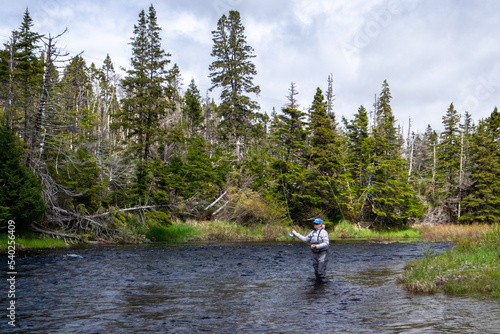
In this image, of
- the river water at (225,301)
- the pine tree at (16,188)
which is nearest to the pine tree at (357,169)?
the river water at (225,301)

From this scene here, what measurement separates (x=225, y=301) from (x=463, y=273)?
749 cm

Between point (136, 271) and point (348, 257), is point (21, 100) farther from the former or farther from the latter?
point (348, 257)

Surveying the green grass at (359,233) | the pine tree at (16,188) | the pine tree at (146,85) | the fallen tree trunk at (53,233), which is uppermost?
the pine tree at (146,85)

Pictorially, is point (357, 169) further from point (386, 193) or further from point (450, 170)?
point (450, 170)

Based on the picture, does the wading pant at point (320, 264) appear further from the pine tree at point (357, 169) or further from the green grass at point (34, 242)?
the pine tree at point (357, 169)

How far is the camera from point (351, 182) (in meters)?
48.8

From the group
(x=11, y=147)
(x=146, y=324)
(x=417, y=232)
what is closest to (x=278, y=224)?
(x=417, y=232)

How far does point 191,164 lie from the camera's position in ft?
133

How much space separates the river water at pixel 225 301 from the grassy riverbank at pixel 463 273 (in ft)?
1.89

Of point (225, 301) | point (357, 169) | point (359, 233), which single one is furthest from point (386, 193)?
point (225, 301)

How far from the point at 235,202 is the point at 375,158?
690 inches

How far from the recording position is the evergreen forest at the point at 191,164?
1081 inches

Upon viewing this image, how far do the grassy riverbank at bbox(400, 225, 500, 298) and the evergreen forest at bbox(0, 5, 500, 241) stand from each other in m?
20.5

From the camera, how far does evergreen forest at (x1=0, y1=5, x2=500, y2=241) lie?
2745 centimetres
